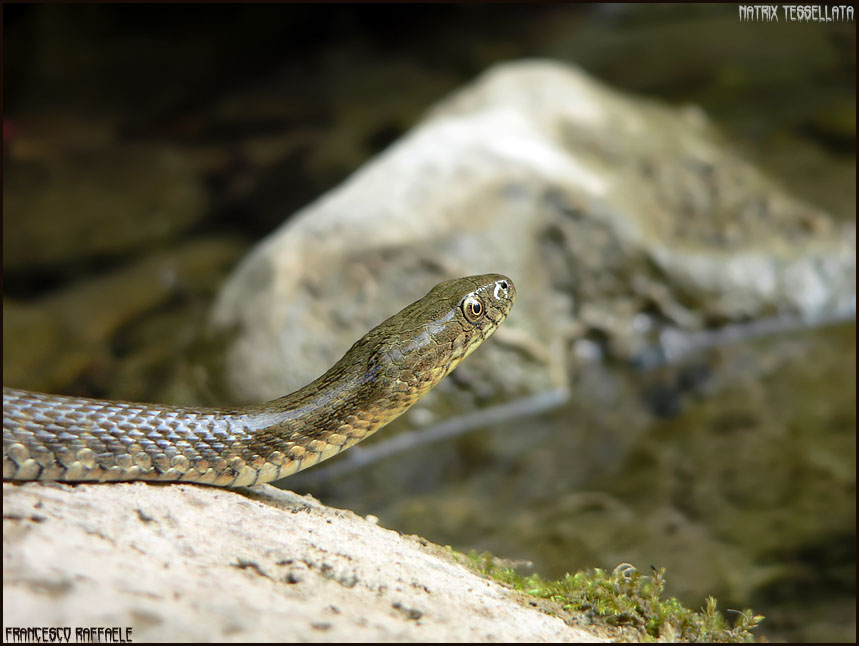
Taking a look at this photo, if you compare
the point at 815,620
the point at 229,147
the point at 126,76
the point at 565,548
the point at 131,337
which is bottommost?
the point at 815,620

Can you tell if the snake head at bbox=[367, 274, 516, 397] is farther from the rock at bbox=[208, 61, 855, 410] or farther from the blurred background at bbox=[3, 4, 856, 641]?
the rock at bbox=[208, 61, 855, 410]

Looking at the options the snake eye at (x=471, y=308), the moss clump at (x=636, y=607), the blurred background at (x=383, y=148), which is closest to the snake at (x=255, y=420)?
the snake eye at (x=471, y=308)

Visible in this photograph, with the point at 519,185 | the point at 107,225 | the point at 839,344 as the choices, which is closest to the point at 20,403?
the point at 519,185

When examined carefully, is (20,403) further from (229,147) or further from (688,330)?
(229,147)

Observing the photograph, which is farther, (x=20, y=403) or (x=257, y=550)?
(x=20, y=403)

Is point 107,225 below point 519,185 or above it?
above

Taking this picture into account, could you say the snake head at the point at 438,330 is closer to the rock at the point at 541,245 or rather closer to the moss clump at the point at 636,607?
the moss clump at the point at 636,607
